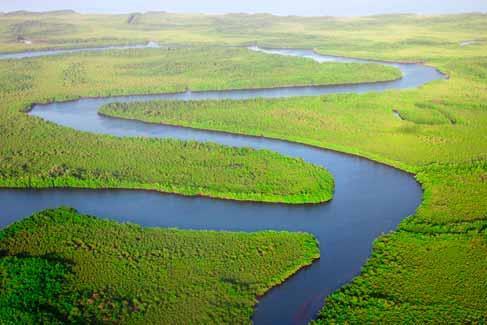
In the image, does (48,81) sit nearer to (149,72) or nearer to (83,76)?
(83,76)

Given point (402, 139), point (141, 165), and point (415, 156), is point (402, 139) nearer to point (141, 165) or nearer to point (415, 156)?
point (415, 156)

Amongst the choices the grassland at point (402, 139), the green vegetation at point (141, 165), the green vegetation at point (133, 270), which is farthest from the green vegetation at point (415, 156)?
the green vegetation at point (141, 165)

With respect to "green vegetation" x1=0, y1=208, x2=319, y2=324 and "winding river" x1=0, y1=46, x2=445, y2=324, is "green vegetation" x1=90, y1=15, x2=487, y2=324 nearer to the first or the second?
"winding river" x1=0, y1=46, x2=445, y2=324

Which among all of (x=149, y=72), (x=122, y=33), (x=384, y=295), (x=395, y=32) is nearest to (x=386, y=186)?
(x=384, y=295)

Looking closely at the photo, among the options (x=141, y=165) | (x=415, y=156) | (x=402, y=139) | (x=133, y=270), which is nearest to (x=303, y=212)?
(x=133, y=270)

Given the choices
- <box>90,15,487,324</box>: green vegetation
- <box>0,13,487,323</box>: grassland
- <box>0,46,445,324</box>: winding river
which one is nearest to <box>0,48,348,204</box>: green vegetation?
<box>0,13,487,323</box>: grassland
